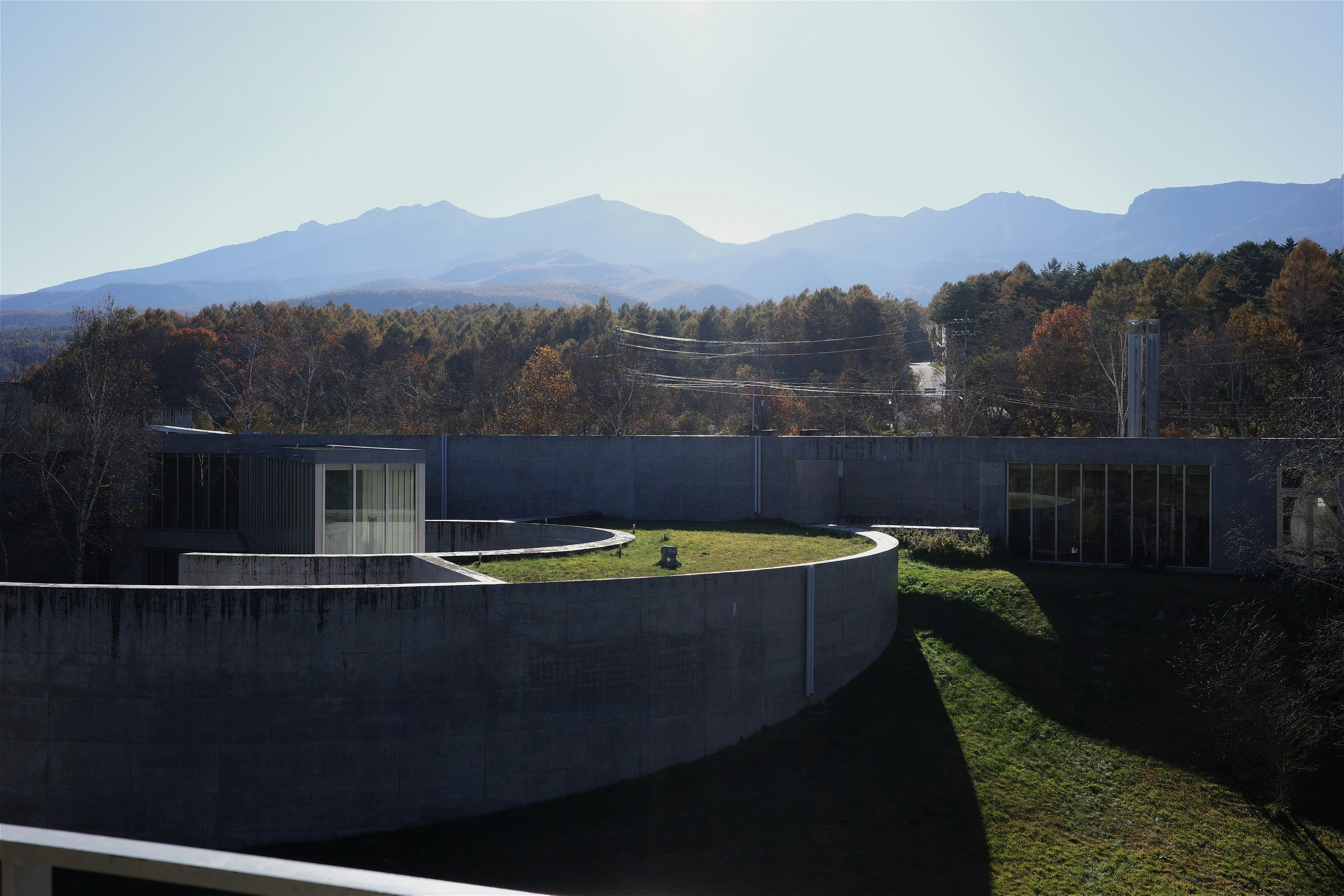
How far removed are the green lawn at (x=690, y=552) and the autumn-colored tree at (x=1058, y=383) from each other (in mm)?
34234

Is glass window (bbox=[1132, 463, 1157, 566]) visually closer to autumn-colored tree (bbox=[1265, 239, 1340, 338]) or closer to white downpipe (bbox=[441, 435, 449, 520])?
white downpipe (bbox=[441, 435, 449, 520])

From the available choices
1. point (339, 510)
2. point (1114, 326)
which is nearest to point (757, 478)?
point (339, 510)

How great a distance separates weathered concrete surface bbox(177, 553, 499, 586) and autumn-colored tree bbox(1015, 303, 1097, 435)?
45606mm

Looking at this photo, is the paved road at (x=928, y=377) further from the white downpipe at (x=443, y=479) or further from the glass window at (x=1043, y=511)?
the white downpipe at (x=443, y=479)

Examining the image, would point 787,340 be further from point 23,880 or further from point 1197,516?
point 23,880

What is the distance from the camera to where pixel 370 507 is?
1912cm

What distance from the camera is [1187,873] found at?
13.6m

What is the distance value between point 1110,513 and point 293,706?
71.5ft

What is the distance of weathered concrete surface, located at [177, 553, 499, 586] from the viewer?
15.6 metres

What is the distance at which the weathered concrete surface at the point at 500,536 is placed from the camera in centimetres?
2219

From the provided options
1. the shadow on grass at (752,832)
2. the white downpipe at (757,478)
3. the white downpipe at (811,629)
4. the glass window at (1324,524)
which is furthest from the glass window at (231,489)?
the glass window at (1324,524)

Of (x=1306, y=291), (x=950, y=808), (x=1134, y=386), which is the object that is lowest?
(x=950, y=808)

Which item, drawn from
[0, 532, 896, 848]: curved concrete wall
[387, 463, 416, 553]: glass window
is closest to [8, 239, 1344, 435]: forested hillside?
[387, 463, 416, 553]: glass window

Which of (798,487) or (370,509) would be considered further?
(798,487)
